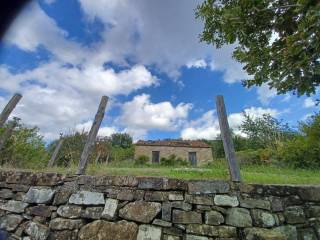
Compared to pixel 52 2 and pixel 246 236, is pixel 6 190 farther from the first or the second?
pixel 246 236

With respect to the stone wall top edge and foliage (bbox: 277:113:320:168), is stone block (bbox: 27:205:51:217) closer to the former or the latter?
the stone wall top edge

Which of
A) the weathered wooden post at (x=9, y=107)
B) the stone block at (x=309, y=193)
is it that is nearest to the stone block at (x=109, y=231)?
the stone block at (x=309, y=193)

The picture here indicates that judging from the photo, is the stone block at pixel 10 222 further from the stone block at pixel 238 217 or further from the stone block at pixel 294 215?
the stone block at pixel 294 215

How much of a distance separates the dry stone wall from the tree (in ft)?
6.39

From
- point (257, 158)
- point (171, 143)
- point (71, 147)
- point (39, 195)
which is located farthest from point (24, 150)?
point (171, 143)

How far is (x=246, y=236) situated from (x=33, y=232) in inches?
109

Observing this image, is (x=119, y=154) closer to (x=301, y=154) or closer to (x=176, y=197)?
(x=301, y=154)

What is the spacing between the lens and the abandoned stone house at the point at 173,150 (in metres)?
26.0

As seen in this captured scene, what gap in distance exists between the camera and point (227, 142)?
325 cm

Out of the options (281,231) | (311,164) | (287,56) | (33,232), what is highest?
(311,164)

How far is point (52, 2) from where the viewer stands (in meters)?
3.27

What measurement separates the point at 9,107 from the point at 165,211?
3.57 meters

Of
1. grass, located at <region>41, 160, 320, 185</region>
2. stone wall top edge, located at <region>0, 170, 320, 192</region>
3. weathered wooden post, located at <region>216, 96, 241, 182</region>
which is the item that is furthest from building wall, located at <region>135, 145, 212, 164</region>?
weathered wooden post, located at <region>216, 96, 241, 182</region>

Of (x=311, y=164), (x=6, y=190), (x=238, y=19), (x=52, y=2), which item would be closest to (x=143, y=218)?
(x=6, y=190)
